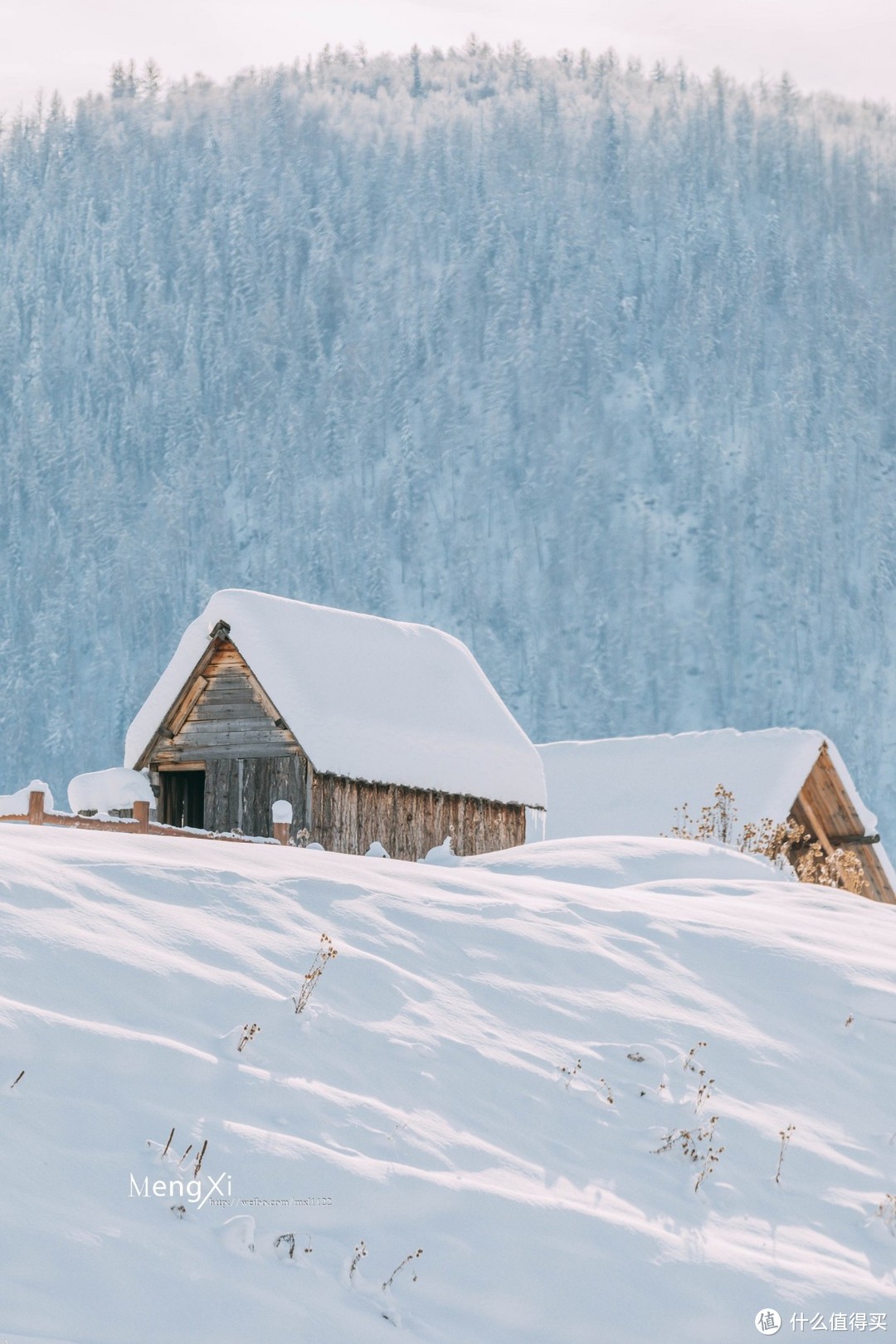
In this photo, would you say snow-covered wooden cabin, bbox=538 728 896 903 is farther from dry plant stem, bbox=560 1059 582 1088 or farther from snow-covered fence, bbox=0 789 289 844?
dry plant stem, bbox=560 1059 582 1088

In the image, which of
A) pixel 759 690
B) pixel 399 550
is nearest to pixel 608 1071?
pixel 759 690

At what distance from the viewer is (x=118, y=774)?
24.1 m

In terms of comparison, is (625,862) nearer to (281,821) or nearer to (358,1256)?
(281,821)

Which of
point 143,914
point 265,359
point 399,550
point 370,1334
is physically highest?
point 265,359

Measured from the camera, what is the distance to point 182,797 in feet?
83.8

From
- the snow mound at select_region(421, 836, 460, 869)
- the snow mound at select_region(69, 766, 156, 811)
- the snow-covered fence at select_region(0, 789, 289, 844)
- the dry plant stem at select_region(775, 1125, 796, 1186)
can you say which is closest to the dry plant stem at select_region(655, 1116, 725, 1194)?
the dry plant stem at select_region(775, 1125, 796, 1186)

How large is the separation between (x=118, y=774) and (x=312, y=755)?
345 centimetres

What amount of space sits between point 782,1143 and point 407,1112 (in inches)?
79.0

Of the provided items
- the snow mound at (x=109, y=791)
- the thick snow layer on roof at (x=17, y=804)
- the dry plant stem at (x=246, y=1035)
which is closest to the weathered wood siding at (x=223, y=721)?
the snow mound at (x=109, y=791)

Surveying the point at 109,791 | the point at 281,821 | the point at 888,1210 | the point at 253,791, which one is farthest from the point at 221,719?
the point at 888,1210

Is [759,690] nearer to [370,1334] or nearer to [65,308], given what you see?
[65,308]

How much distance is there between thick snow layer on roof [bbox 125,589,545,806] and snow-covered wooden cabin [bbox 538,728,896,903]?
5481 mm

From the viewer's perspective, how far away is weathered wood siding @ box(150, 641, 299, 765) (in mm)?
23203

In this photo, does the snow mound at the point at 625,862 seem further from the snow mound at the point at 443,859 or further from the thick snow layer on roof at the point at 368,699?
the thick snow layer on roof at the point at 368,699
